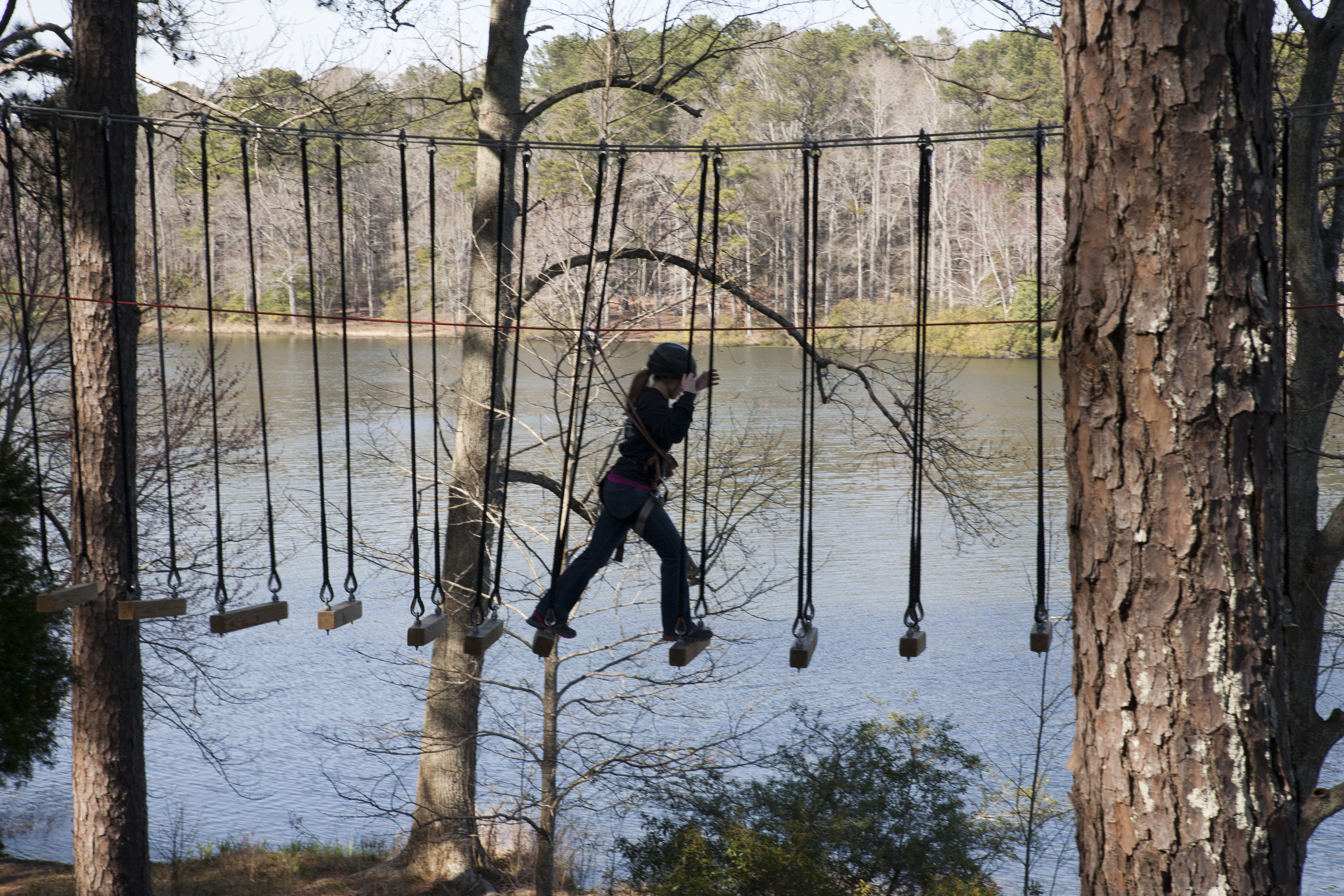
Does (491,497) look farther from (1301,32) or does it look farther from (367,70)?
(1301,32)

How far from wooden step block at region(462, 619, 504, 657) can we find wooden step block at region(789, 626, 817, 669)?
1068 millimetres

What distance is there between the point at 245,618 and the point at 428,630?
732 millimetres

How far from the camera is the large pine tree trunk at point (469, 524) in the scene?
8.94 metres

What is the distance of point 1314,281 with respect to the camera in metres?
6.91

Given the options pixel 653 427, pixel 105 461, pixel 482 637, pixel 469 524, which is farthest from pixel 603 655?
pixel 653 427

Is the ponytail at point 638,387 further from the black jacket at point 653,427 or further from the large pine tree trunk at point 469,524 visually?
the large pine tree trunk at point 469,524

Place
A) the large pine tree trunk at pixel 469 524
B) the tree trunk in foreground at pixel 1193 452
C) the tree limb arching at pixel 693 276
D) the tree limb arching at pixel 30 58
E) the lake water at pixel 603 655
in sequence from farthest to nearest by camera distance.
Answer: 1. the lake water at pixel 603 655
2. the large pine tree trunk at pixel 469 524
3. the tree limb arching at pixel 693 276
4. the tree limb arching at pixel 30 58
5. the tree trunk in foreground at pixel 1193 452

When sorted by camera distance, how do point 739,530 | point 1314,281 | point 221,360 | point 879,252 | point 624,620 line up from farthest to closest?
1. point 879,252
2. point 221,360
3. point 739,530
4. point 624,620
5. point 1314,281

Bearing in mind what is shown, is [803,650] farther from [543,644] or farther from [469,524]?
A: [469,524]

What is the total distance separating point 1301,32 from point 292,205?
2087 centimetres

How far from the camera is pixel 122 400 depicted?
493 centimetres

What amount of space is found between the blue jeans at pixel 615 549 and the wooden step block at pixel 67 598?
1923mm

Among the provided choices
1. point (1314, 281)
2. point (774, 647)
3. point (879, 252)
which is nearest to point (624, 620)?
point (774, 647)

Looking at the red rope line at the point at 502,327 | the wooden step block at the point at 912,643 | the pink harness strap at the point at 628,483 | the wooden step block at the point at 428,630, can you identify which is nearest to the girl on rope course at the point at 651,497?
the pink harness strap at the point at 628,483
